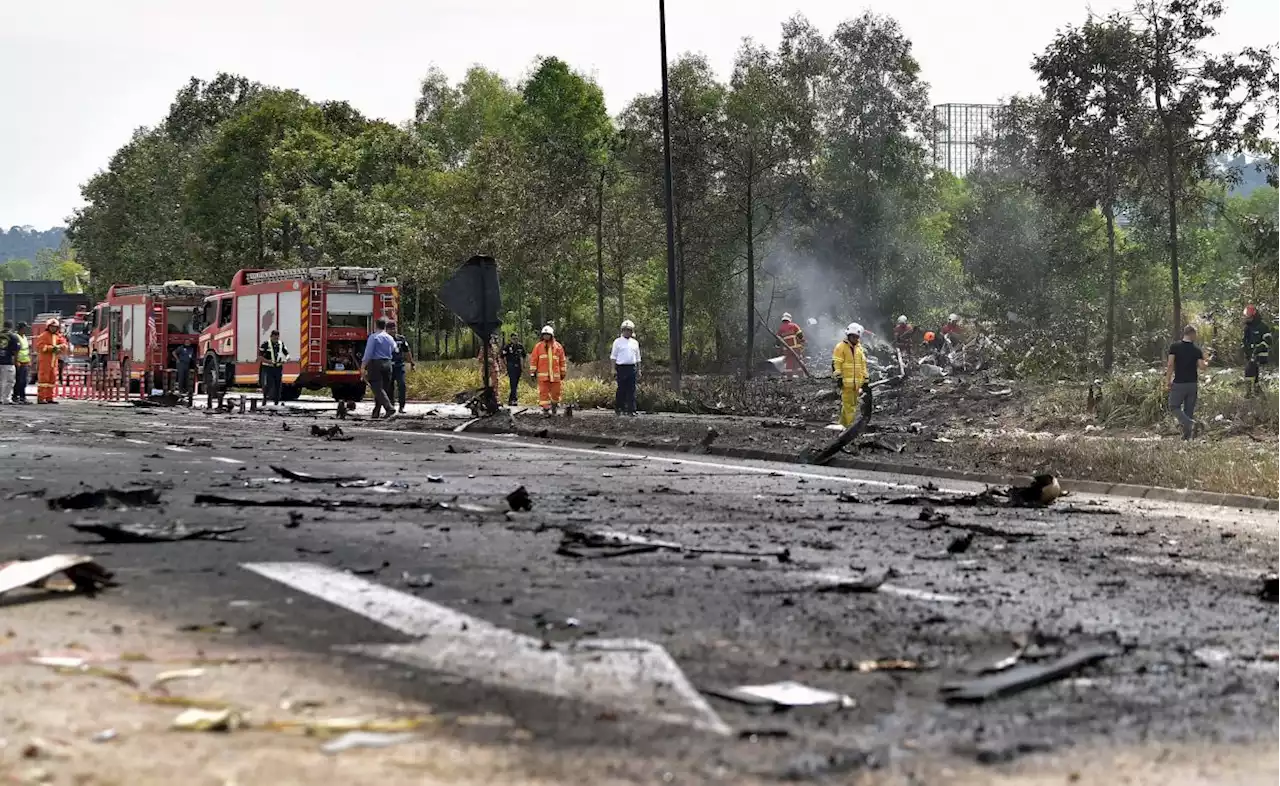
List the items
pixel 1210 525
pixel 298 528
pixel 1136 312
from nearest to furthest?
1. pixel 298 528
2. pixel 1210 525
3. pixel 1136 312

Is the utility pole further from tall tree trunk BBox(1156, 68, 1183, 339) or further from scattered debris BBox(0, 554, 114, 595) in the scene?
scattered debris BBox(0, 554, 114, 595)

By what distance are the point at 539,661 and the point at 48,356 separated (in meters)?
38.2

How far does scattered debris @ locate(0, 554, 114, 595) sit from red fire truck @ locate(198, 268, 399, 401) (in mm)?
32918

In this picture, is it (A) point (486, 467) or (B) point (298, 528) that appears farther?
(A) point (486, 467)

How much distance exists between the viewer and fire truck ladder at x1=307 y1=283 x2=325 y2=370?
41.1m

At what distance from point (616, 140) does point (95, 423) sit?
4000 centimetres

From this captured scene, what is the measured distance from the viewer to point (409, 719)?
5.06 meters

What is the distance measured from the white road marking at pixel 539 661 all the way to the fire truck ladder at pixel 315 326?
1351 inches

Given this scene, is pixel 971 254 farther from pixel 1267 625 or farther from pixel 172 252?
pixel 1267 625

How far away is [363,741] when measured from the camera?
4785 mm

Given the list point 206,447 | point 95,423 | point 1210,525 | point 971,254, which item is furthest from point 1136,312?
point 1210,525

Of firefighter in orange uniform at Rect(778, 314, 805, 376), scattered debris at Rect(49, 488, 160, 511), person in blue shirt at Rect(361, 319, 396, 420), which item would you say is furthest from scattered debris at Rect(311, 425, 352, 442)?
firefighter in orange uniform at Rect(778, 314, 805, 376)

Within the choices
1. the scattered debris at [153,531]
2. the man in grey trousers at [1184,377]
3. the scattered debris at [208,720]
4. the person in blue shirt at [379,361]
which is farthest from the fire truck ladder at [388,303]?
the scattered debris at [208,720]

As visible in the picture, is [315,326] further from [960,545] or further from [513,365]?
[960,545]
